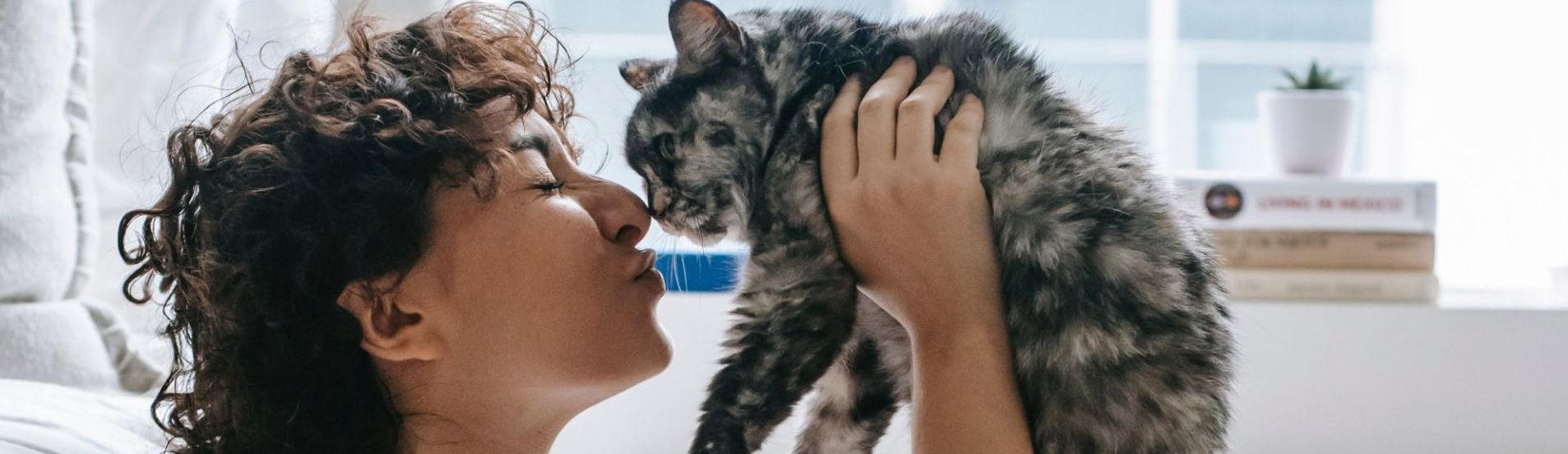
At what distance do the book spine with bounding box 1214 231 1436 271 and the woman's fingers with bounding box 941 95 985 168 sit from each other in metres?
0.81

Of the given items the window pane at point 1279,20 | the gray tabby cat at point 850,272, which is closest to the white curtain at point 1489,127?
the window pane at point 1279,20

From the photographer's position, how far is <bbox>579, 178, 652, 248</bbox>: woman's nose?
1.10 metres

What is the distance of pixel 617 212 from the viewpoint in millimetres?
1106

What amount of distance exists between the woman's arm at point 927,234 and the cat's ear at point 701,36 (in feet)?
0.46

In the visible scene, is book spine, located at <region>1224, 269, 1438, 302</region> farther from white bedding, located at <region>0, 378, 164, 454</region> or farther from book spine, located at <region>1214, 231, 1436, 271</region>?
white bedding, located at <region>0, 378, 164, 454</region>

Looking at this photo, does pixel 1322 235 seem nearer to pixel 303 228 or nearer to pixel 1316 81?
pixel 1316 81

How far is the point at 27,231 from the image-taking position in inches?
51.0

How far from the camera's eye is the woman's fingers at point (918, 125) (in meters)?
1.08

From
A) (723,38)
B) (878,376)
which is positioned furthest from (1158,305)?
(723,38)

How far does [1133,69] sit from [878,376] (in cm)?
113

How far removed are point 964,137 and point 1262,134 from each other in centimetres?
113

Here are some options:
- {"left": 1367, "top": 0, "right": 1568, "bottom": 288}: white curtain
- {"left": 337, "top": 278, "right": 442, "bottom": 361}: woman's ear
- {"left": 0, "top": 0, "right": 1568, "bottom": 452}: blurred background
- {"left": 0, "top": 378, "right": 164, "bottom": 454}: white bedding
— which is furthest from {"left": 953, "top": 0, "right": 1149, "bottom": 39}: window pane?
{"left": 0, "top": 378, "right": 164, "bottom": 454}: white bedding

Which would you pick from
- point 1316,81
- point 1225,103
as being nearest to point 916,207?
point 1316,81

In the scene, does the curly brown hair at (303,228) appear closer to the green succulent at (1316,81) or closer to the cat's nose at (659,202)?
the cat's nose at (659,202)
